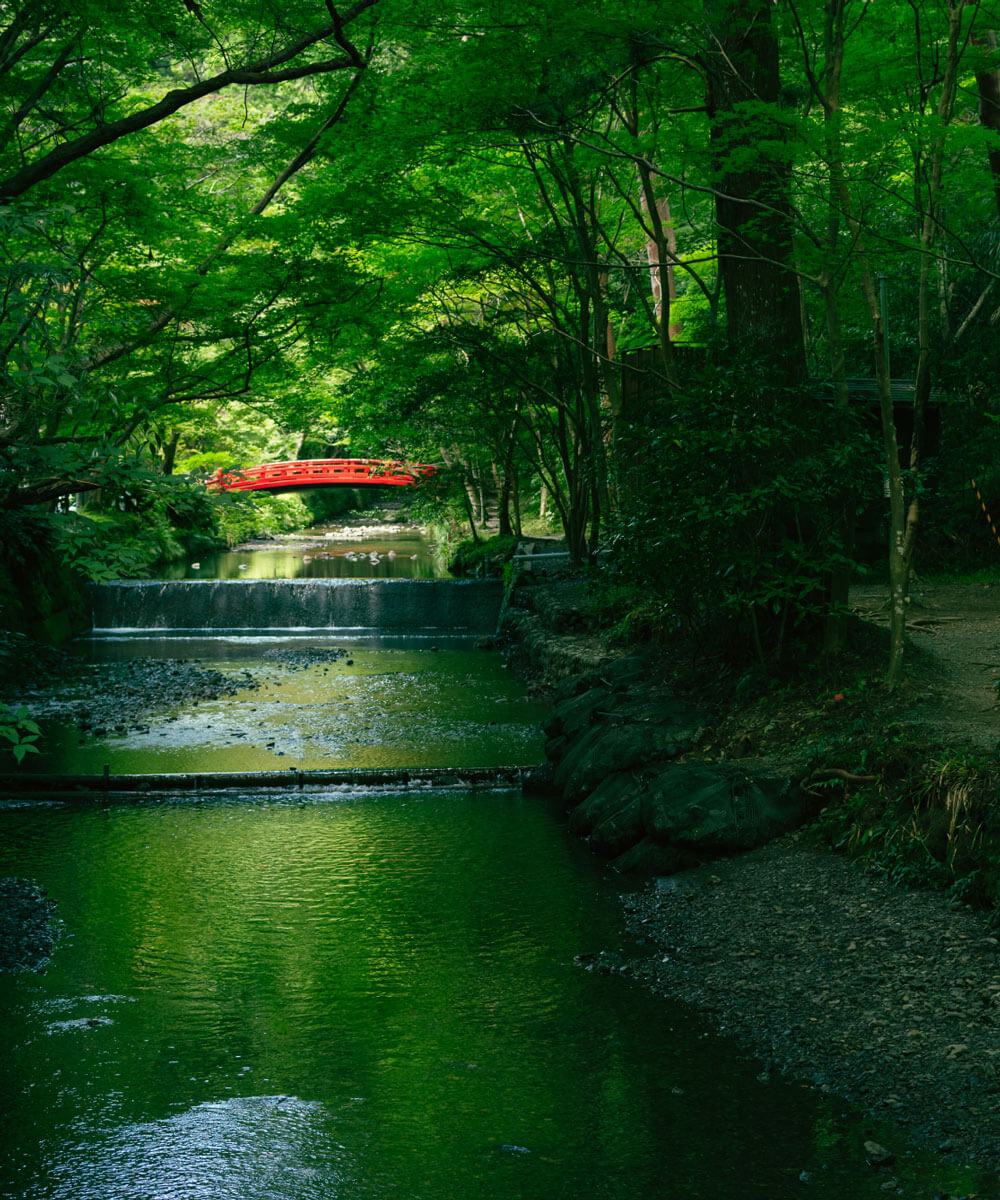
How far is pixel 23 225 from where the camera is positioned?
4750 millimetres

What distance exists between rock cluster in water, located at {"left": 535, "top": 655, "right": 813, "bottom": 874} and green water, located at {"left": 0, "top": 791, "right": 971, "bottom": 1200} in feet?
1.51

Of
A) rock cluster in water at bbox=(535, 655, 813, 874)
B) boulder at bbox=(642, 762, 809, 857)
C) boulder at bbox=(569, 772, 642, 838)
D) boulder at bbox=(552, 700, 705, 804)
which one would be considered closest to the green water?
boulder at bbox=(569, 772, 642, 838)

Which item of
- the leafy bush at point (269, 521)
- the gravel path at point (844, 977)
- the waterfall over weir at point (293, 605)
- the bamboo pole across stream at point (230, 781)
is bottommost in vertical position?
the gravel path at point (844, 977)

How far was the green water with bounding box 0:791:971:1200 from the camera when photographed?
424 cm

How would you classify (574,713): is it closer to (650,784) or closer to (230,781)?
(650,784)

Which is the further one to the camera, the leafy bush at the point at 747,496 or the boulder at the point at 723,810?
the leafy bush at the point at 747,496

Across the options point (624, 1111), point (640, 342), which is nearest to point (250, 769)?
point (624, 1111)

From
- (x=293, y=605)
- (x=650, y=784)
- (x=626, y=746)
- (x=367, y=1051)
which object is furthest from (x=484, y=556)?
(x=367, y=1051)

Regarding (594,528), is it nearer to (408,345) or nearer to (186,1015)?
(408,345)

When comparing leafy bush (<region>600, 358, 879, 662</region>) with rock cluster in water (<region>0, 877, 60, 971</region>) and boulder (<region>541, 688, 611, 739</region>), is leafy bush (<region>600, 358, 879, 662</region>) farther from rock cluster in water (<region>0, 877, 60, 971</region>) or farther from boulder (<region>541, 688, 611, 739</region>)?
rock cluster in water (<region>0, 877, 60, 971</region>)

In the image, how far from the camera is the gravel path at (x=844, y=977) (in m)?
4.53

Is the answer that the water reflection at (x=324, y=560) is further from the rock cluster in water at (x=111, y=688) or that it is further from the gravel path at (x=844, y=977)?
the gravel path at (x=844, y=977)

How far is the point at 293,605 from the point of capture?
2108 cm

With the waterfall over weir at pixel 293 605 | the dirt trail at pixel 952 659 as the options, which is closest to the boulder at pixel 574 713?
the dirt trail at pixel 952 659
